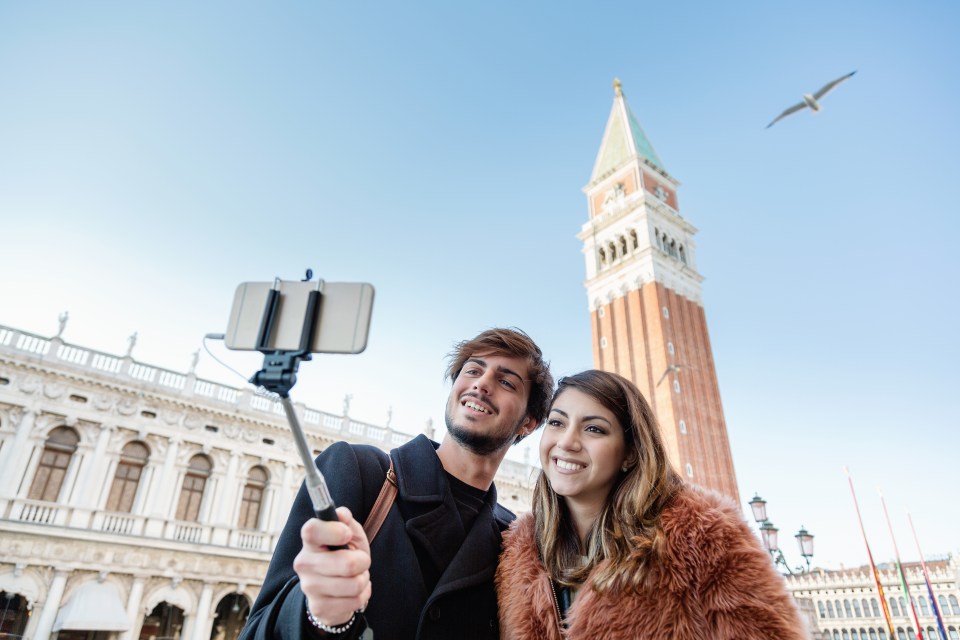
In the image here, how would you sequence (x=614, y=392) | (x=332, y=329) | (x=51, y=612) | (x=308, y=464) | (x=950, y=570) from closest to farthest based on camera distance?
1. (x=308, y=464)
2. (x=332, y=329)
3. (x=614, y=392)
4. (x=51, y=612)
5. (x=950, y=570)

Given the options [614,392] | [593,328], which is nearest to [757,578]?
[614,392]

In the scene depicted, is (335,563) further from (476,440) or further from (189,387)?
(189,387)

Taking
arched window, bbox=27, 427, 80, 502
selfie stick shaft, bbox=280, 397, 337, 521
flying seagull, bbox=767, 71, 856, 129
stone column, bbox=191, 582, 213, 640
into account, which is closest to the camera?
selfie stick shaft, bbox=280, 397, 337, 521

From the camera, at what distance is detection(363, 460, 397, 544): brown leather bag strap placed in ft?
7.50

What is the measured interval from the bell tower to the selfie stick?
27.1 metres

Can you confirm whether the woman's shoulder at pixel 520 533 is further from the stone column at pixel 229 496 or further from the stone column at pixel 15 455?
the stone column at pixel 229 496

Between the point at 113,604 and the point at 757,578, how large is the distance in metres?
18.2

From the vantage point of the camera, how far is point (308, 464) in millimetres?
1165

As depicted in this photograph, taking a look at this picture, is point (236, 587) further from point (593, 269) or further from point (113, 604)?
point (593, 269)

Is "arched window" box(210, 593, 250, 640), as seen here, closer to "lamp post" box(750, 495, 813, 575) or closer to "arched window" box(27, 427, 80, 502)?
"arched window" box(27, 427, 80, 502)

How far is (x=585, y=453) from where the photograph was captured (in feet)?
8.27

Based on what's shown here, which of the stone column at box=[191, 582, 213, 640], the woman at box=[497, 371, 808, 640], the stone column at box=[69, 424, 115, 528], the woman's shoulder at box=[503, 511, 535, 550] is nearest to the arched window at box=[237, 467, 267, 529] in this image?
the stone column at box=[191, 582, 213, 640]

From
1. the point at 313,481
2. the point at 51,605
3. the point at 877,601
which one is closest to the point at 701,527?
the point at 313,481

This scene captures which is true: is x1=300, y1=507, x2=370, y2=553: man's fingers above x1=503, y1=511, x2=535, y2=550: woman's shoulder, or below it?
below
